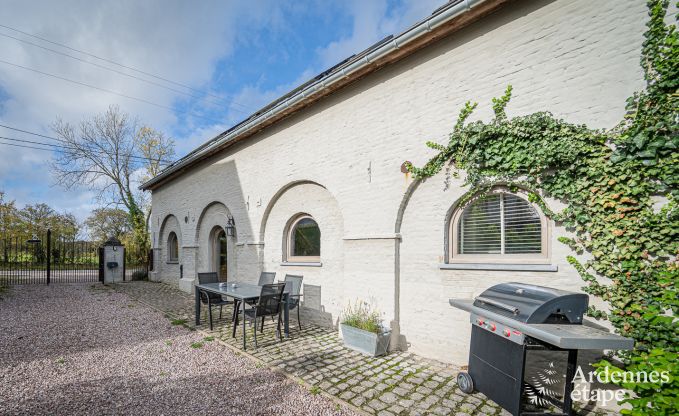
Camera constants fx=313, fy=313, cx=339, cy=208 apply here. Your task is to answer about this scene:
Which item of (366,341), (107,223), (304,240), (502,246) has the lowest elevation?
(366,341)

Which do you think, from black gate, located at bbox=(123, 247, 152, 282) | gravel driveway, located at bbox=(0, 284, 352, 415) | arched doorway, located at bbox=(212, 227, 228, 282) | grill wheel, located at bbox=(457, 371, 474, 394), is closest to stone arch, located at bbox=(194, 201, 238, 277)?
arched doorway, located at bbox=(212, 227, 228, 282)

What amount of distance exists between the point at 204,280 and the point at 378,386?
201 inches

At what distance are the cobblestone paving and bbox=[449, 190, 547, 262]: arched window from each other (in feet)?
5.84

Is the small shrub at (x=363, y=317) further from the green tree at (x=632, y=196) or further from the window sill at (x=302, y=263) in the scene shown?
the green tree at (x=632, y=196)

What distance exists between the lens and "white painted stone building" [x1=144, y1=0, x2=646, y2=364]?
12.8 ft

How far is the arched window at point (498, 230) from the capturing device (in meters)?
4.32

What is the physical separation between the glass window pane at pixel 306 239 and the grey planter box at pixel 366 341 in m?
2.42

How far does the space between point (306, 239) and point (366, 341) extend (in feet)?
10.7

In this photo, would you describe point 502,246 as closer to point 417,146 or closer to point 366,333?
point 417,146

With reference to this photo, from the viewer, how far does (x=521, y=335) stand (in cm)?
290

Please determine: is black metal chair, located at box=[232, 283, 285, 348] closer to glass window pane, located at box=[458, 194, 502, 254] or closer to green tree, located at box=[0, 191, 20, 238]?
glass window pane, located at box=[458, 194, 502, 254]

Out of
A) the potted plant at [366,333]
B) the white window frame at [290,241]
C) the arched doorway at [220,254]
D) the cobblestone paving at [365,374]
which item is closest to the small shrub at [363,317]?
the potted plant at [366,333]

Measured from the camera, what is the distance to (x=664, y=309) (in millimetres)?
3262

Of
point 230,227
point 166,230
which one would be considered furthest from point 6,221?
point 230,227
